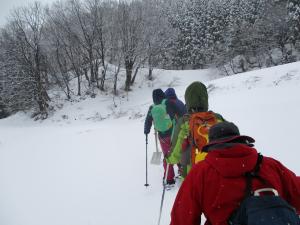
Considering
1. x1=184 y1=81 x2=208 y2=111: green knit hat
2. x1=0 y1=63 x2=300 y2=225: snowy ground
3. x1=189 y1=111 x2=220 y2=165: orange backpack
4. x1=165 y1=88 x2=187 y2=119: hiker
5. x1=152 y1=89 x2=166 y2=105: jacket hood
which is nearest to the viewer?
x1=189 y1=111 x2=220 y2=165: orange backpack

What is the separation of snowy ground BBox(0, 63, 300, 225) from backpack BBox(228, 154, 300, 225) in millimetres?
3432

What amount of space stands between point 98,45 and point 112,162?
22540mm

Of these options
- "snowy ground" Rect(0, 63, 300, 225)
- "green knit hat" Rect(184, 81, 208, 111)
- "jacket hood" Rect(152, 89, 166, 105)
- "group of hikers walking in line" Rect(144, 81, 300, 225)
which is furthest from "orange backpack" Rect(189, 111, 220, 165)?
"jacket hood" Rect(152, 89, 166, 105)

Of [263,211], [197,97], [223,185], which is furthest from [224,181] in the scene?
[197,97]

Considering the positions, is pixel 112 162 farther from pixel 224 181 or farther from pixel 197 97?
pixel 224 181

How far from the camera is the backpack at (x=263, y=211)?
1730mm

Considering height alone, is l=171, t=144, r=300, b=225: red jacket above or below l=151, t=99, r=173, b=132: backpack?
above

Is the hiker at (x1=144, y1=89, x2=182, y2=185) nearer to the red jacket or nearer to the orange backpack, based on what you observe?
the orange backpack

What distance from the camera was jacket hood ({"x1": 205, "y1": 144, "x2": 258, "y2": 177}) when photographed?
6.45ft

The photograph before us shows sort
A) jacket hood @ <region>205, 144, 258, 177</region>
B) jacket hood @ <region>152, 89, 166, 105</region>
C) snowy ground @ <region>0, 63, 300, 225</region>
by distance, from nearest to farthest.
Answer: jacket hood @ <region>205, 144, 258, 177</region> → snowy ground @ <region>0, 63, 300, 225</region> → jacket hood @ <region>152, 89, 166, 105</region>

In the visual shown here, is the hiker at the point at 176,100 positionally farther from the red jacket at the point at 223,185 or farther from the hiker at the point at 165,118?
the red jacket at the point at 223,185

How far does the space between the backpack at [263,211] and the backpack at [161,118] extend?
4.10 m

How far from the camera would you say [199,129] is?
3434 millimetres

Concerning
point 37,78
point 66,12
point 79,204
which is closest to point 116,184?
point 79,204
